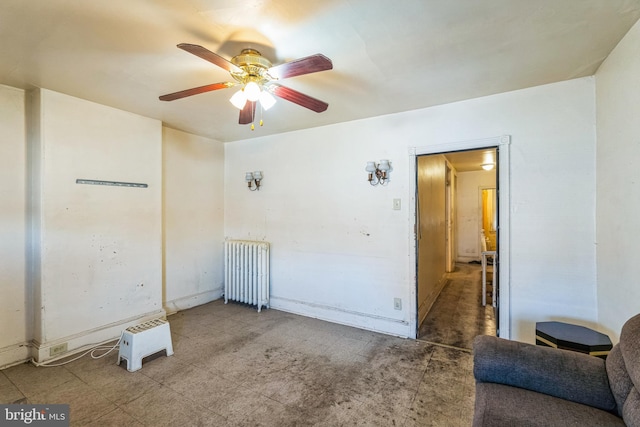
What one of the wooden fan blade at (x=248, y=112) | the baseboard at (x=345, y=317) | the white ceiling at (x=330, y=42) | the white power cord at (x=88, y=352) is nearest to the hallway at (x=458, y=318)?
the baseboard at (x=345, y=317)

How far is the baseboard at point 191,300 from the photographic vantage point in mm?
3682

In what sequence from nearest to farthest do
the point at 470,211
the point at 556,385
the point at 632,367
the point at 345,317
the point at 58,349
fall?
the point at 632,367
the point at 556,385
the point at 58,349
the point at 345,317
the point at 470,211

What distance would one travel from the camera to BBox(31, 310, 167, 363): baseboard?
98.1 inches

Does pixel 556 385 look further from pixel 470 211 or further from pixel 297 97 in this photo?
→ pixel 470 211

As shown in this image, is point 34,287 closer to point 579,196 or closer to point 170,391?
point 170,391

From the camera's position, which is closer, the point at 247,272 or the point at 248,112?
the point at 248,112

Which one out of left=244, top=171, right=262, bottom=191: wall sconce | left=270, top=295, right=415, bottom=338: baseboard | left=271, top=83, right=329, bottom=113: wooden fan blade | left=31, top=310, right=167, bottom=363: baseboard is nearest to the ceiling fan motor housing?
left=271, top=83, right=329, bottom=113: wooden fan blade

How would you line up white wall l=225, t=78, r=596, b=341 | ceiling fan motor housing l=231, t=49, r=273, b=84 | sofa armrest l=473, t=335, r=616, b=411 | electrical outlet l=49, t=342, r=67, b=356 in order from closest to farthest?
sofa armrest l=473, t=335, r=616, b=411, ceiling fan motor housing l=231, t=49, r=273, b=84, white wall l=225, t=78, r=596, b=341, electrical outlet l=49, t=342, r=67, b=356

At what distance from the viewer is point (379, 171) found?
10.2ft

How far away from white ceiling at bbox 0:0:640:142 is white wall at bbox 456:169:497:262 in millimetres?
5623

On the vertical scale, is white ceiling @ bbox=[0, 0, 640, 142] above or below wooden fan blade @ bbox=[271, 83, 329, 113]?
above

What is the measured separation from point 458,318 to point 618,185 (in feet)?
7.59

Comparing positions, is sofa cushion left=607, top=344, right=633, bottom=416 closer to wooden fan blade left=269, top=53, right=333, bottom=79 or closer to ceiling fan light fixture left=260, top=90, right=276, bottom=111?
wooden fan blade left=269, top=53, right=333, bottom=79

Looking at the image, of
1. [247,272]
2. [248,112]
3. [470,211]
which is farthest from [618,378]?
[470,211]
